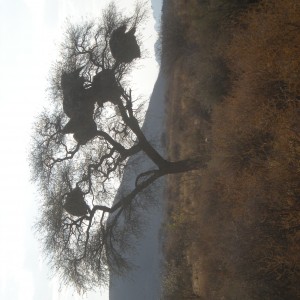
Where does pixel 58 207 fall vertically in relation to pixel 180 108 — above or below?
below

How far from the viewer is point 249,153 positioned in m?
8.26

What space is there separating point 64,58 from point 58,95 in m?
1.50

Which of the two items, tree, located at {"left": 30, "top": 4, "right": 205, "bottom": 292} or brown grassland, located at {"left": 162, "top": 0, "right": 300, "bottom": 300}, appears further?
tree, located at {"left": 30, "top": 4, "right": 205, "bottom": 292}

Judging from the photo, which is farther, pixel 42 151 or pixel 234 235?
pixel 42 151

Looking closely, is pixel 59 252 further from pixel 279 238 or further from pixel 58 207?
pixel 279 238

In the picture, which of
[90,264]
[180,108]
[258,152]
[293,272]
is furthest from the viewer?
[180,108]

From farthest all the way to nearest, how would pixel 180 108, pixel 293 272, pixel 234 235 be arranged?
pixel 180 108, pixel 234 235, pixel 293 272

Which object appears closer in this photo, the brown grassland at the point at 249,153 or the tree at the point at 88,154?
the brown grassland at the point at 249,153

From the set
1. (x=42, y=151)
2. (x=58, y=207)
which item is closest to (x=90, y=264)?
(x=58, y=207)


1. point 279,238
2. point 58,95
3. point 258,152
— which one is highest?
point 58,95

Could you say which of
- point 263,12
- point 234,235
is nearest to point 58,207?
point 234,235

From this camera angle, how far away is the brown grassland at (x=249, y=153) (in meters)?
7.10

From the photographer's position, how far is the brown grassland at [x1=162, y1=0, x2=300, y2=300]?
710cm

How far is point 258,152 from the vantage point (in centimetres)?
812
